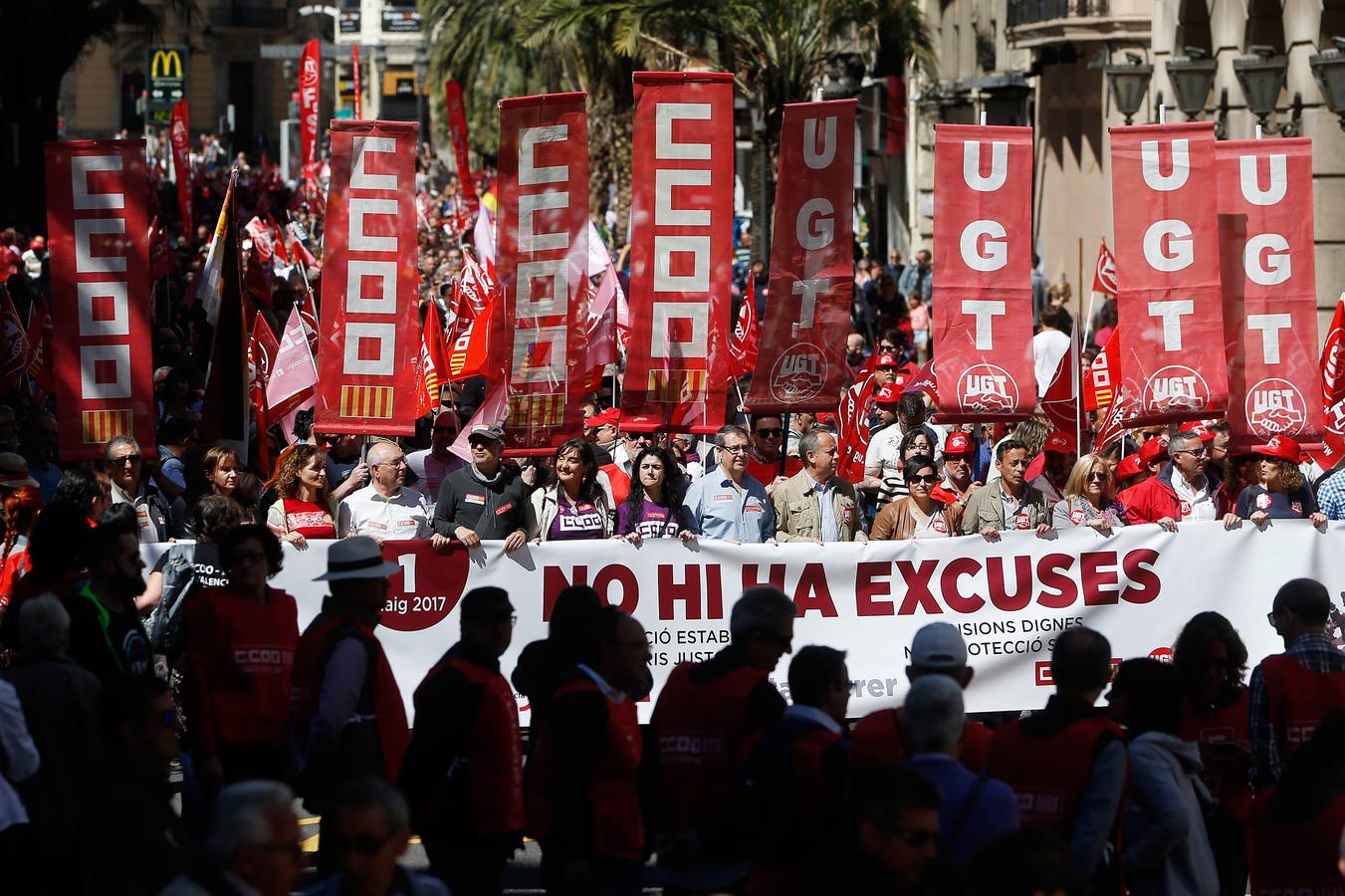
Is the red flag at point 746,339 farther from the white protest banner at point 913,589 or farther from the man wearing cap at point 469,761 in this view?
the man wearing cap at point 469,761

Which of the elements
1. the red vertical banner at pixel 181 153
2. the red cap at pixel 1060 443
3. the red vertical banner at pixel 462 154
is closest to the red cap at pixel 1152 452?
the red cap at pixel 1060 443

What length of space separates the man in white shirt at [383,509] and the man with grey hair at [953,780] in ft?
16.6

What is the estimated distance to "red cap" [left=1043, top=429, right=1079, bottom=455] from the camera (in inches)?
476

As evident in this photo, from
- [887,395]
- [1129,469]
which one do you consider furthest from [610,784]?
[887,395]

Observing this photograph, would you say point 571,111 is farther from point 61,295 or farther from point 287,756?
point 287,756

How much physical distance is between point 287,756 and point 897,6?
23.6 metres

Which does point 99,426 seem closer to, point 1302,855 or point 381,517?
point 381,517

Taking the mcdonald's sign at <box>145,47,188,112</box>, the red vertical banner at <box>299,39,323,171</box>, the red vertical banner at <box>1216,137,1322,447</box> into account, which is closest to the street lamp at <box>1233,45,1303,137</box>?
the red vertical banner at <box>1216,137,1322,447</box>

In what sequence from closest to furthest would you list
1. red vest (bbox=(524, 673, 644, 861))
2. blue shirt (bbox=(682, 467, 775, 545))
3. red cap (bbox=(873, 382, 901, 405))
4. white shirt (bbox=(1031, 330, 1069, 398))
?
1. red vest (bbox=(524, 673, 644, 861))
2. blue shirt (bbox=(682, 467, 775, 545))
3. red cap (bbox=(873, 382, 901, 405))
4. white shirt (bbox=(1031, 330, 1069, 398))

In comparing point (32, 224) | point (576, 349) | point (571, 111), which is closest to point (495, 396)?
point (576, 349)

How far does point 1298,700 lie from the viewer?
23.0ft

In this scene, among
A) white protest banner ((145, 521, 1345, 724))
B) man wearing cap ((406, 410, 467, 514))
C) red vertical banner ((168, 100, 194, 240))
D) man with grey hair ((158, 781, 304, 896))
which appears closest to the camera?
man with grey hair ((158, 781, 304, 896))

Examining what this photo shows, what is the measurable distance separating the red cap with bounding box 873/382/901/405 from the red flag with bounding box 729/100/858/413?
2.82 meters

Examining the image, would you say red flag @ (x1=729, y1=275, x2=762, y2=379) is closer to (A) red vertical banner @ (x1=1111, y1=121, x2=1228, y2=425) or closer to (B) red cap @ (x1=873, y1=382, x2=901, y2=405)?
(B) red cap @ (x1=873, y1=382, x2=901, y2=405)
